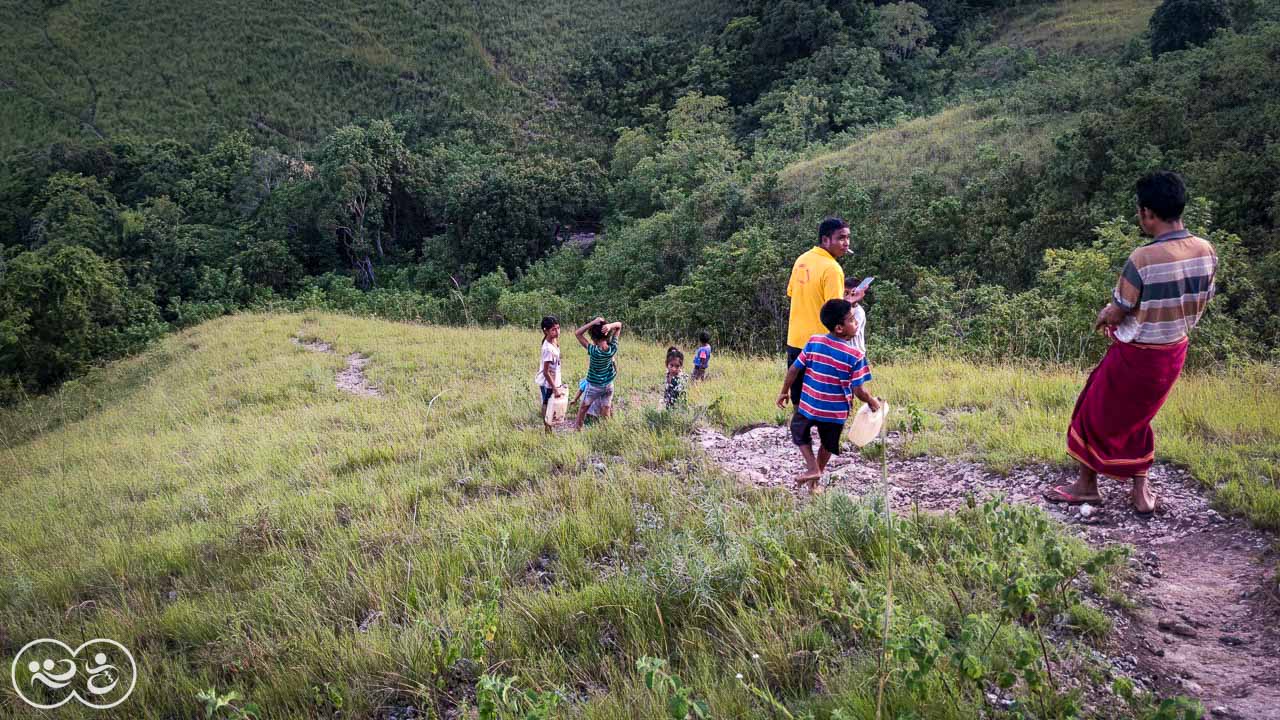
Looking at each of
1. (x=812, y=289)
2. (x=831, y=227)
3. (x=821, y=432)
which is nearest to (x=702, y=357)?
(x=812, y=289)

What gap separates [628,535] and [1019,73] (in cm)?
3390

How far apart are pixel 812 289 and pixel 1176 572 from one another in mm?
2767

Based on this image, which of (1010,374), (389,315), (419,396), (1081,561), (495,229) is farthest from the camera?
(495,229)

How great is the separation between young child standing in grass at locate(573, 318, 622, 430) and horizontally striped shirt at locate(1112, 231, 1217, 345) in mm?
4066

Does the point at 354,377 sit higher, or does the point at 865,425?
the point at 865,425

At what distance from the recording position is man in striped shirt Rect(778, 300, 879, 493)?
4230 millimetres

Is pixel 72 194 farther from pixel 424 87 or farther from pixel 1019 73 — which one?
pixel 1019 73

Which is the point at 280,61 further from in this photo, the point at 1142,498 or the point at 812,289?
the point at 1142,498

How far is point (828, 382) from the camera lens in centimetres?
436

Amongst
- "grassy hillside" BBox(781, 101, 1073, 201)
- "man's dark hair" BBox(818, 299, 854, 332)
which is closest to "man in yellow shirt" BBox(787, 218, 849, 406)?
"man's dark hair" BBox(818, 299, 854, 332)

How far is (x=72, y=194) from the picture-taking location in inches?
1641

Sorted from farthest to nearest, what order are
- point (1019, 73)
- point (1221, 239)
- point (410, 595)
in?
1. point (1019, 73)
2. point (1221, 239)
3. point (410, 595)

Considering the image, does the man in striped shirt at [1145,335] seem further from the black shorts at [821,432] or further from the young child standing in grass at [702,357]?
the young child standing in grass at [702,357]

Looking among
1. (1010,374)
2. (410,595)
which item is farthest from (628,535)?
(1010,374)
